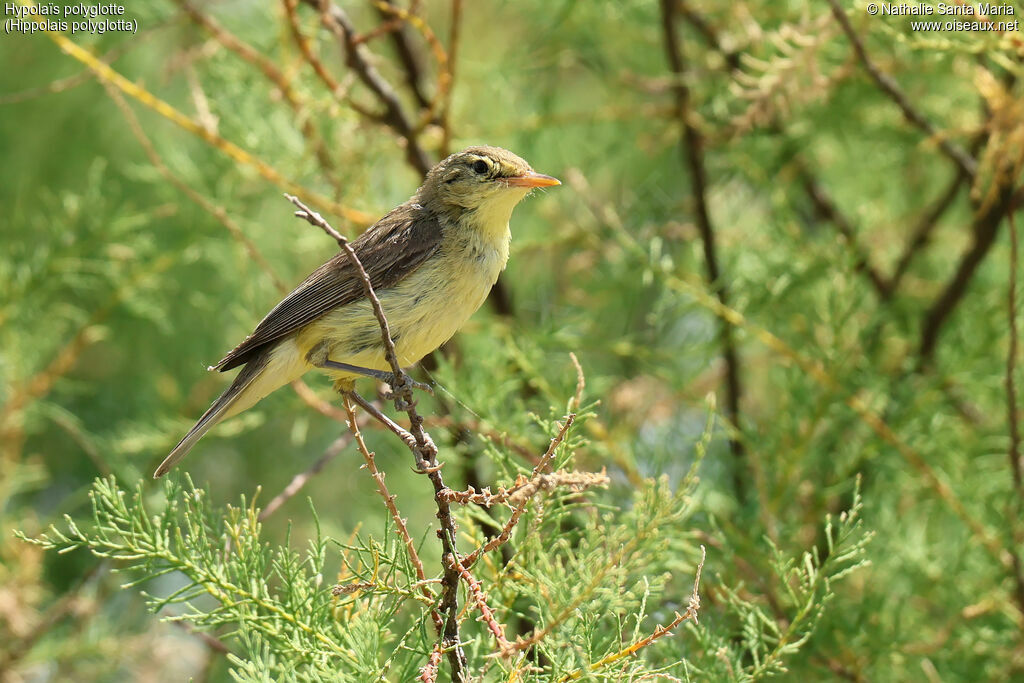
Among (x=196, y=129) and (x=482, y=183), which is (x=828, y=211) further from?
(x=196, y=129)

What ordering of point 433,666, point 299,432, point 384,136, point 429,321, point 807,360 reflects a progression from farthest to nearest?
point 384,136 < point 299,432 < point 807,360 < point 429,321 < point 433,666

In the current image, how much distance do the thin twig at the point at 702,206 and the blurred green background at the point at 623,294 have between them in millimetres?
39

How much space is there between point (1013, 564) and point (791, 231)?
1516 millimetres

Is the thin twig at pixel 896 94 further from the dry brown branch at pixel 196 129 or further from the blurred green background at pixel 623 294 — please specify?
the dry brown branch at pixel 196 129

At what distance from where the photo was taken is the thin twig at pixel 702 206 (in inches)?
154

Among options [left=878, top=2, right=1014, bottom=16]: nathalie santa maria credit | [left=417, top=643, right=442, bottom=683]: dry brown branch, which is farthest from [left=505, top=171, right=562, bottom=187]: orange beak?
[left=417, top=643, right=442, bottom=683]: dry brown branch

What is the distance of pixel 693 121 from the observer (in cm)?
443

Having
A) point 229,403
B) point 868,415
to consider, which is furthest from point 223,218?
point 868,415

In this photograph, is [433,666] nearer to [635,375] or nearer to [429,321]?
[429,321]

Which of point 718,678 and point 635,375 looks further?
point 635,375

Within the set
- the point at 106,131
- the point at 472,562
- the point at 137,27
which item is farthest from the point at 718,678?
the point at 106,131

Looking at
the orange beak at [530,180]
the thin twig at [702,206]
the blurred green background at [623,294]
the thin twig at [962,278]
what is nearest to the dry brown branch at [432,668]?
the blurred green background at [623,294]

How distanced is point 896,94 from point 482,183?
149 cm

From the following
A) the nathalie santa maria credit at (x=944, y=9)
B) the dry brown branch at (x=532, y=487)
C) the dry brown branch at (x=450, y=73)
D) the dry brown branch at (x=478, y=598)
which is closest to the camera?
the dry brown branch at (x=532, y=487)
